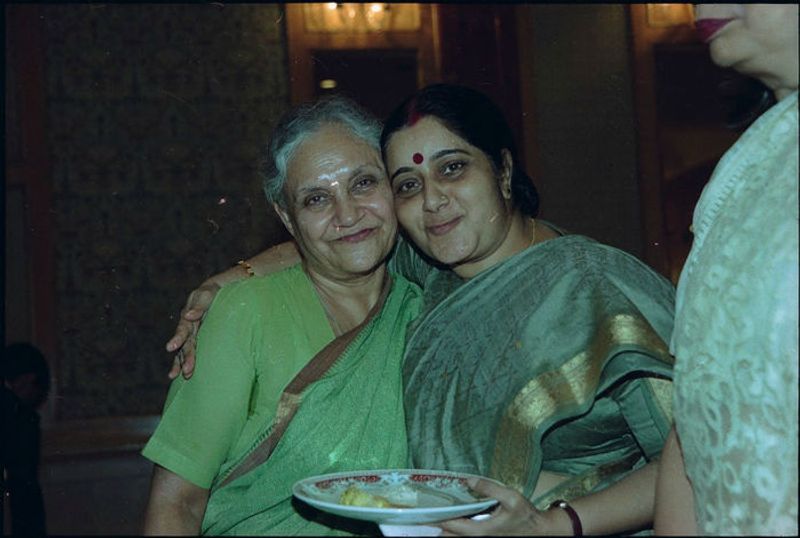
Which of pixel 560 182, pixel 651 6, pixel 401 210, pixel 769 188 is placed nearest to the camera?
pixel 769 188

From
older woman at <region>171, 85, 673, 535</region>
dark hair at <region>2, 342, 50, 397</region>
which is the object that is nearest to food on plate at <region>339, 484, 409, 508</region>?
older woman at <region>171, 85, 673, 535</region>

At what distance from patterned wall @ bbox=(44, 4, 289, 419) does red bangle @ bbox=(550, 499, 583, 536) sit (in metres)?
3.22

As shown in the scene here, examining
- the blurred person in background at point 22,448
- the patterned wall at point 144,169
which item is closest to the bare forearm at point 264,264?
the blurred person in background at point 22,448

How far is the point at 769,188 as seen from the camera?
1.31m

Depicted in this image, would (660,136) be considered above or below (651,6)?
below

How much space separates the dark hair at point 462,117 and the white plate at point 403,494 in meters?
0.72

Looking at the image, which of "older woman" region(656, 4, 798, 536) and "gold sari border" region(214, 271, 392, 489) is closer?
"older woman" region(656, 4, 798, 536)

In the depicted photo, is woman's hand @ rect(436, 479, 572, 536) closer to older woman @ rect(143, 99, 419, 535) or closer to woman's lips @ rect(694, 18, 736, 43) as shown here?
older woman @ rect(143, 99, 419, 535)

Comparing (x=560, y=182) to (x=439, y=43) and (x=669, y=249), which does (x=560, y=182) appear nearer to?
(x=669, y=249)

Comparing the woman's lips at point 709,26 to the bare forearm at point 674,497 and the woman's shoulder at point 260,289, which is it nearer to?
the bare forearm at point 674,497

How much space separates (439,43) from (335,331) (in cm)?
311

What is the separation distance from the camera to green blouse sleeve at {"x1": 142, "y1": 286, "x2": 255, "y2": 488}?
190 cm

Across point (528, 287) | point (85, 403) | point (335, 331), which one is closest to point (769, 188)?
point (528, 287)

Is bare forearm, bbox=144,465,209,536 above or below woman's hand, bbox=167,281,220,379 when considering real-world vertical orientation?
below
